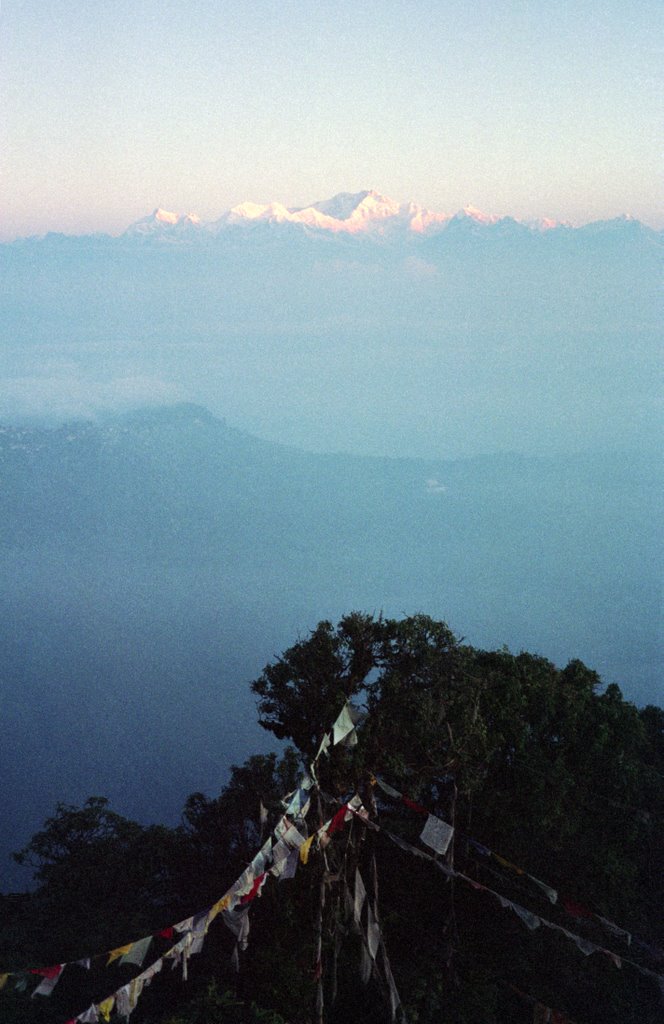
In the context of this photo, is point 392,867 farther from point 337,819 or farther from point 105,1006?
point 105,1006

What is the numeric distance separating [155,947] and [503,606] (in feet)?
589

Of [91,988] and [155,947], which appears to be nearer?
[91,988]

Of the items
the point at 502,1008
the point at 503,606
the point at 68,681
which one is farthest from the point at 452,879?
the point at 503,606

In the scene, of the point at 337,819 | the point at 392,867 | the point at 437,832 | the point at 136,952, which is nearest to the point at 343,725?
the point at 337,819

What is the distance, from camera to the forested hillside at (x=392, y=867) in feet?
43.1

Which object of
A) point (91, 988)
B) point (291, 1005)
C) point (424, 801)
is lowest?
point (91, 988)

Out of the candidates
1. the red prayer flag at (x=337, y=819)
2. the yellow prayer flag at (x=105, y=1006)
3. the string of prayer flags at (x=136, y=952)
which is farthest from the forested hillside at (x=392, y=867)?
the yellow prayer flag at (x=105, y=1006)

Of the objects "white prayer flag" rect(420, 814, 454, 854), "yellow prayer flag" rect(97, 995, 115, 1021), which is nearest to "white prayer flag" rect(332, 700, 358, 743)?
"white prayer flag" rect(420, 814, 454, 854)

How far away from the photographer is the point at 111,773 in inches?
4427

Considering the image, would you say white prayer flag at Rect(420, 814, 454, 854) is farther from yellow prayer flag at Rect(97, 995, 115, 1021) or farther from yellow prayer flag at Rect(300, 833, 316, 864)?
yellow prayer flag at Rect(97, 995, 115, 1021)

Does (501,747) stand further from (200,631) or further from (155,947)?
(200,631)

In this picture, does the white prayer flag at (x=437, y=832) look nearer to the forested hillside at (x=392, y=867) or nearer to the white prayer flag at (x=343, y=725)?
the forested hillside at (x=392, y=867)

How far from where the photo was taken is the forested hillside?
13.1m

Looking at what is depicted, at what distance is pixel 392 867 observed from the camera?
16953 millimetres
